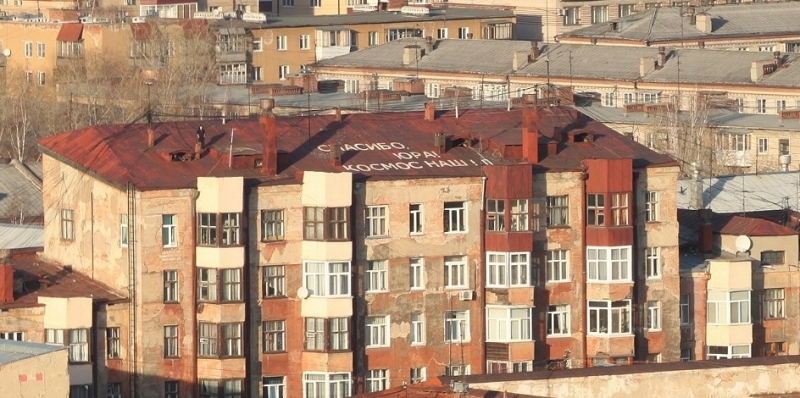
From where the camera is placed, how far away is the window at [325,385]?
8269 centimetres

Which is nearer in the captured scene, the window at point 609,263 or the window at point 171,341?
the window at point 171,341

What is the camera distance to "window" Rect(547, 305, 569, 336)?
86.7 metres

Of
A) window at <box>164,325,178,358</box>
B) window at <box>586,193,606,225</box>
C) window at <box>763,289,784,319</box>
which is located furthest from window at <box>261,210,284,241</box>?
window at <box>763,289,784,319</box>

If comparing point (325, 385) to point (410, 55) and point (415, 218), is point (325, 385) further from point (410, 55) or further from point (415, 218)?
point (410, 55)

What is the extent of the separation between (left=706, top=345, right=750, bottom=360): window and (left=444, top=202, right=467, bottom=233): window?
8163mm

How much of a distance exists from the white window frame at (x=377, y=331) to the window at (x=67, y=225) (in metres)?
8.12

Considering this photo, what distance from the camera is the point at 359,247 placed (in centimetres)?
8394

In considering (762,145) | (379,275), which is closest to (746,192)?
(379,275)

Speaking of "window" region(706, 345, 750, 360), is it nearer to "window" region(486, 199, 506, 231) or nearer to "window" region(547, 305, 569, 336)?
"window" region(547, 305, 569, 336)

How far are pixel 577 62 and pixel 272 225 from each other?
62.5 meters

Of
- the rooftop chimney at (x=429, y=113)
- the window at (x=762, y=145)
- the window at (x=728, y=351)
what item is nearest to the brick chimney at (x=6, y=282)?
the rooftop chimney at (x=429, y=113)

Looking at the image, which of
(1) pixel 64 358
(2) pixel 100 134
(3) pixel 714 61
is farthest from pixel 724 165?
(1) pixel 64 358

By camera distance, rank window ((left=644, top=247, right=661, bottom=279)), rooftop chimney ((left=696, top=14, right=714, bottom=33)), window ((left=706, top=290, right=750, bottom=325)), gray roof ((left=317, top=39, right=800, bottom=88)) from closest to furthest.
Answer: window ((left=644, top=247, right=661, bottom=279)) → window ((left=706, top=290, right=750, bottom=325)) → gray roof ((left=317, top=39, right=800, bottom=88)) → rooftop chimney ((left=696, top=14, right=714, bottom=33))

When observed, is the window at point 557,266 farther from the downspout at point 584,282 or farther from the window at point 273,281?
the window at point 273,281
